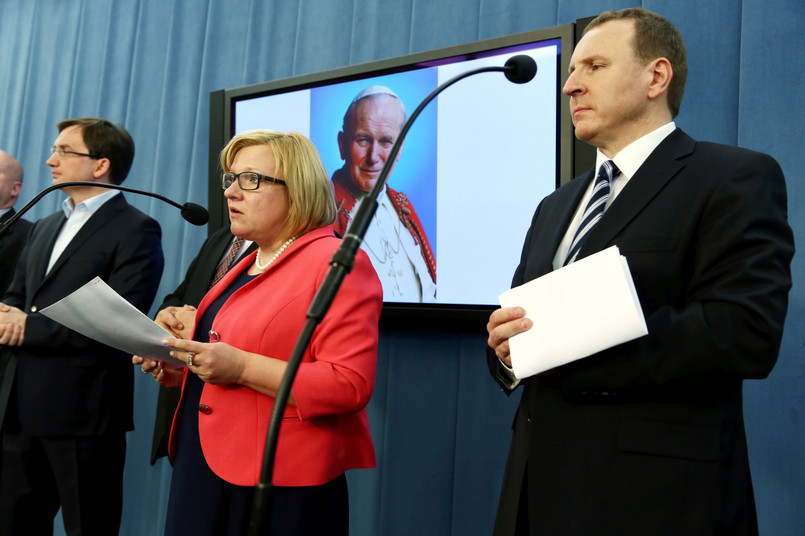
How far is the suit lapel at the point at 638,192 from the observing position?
1.19 m

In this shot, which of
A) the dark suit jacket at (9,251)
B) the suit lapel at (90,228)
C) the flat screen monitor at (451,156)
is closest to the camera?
the flat screen monitor at (451,156)

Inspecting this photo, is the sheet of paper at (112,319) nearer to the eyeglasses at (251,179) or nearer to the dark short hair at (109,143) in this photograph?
the eyeglasses at (251,179)

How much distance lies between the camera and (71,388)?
7.37ft

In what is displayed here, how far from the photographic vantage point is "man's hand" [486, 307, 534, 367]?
111cm

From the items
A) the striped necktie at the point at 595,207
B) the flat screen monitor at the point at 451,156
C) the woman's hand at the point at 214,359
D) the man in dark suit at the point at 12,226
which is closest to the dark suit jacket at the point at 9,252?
the man in dark suit at the point at 12,226

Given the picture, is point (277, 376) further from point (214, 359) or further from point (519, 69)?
point (519, 69)

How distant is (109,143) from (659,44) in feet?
6.68

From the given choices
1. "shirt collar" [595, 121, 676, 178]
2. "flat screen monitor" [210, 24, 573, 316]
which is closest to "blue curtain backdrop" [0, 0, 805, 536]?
"flat screen monitor" [210, 24, 573, 316]

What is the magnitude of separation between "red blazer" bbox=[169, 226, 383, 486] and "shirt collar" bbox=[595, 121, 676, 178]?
58 cm

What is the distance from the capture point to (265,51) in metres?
3.12

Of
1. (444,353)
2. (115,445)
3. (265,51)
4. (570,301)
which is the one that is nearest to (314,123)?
(265,51)

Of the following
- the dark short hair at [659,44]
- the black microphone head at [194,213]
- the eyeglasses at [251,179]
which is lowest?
the black microphone head at [194,213]

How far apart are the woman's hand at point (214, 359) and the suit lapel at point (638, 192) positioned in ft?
2.29

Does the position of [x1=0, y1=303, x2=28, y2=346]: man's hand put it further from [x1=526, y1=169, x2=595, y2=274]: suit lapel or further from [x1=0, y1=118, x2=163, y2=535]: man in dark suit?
[x1=526, y1=169, x2=595, y2=274]: suit lapel
